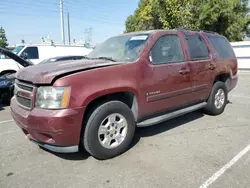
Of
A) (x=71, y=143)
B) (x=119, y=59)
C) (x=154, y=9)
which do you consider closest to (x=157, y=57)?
(x=119, y=59)

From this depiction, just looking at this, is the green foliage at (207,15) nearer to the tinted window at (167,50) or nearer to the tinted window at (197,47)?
the tinted window at (197,47)

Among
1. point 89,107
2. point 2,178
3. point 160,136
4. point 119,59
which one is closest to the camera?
point 2,178

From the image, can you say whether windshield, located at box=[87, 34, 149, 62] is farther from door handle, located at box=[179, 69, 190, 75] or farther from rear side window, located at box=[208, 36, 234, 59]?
rear side window, located at box=[208, 36, 234, 59]

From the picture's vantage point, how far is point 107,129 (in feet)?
10.6

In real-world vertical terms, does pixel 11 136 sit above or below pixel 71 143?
below

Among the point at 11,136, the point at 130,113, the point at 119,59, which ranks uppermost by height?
the point at 119,59

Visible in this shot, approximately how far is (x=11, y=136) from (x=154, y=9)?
21.3m

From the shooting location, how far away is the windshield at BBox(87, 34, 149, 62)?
12.1 feet

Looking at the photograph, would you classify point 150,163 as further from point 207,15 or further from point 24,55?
point 207,15

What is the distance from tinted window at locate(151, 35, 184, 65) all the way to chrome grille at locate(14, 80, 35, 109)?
1.89m

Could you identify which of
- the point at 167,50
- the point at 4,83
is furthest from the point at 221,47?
the point at 4,83

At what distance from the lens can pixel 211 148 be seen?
11.7ft

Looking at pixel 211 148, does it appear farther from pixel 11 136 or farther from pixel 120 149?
pixel 11 136

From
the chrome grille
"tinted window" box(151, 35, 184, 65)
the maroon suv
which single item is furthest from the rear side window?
the chrome grille
